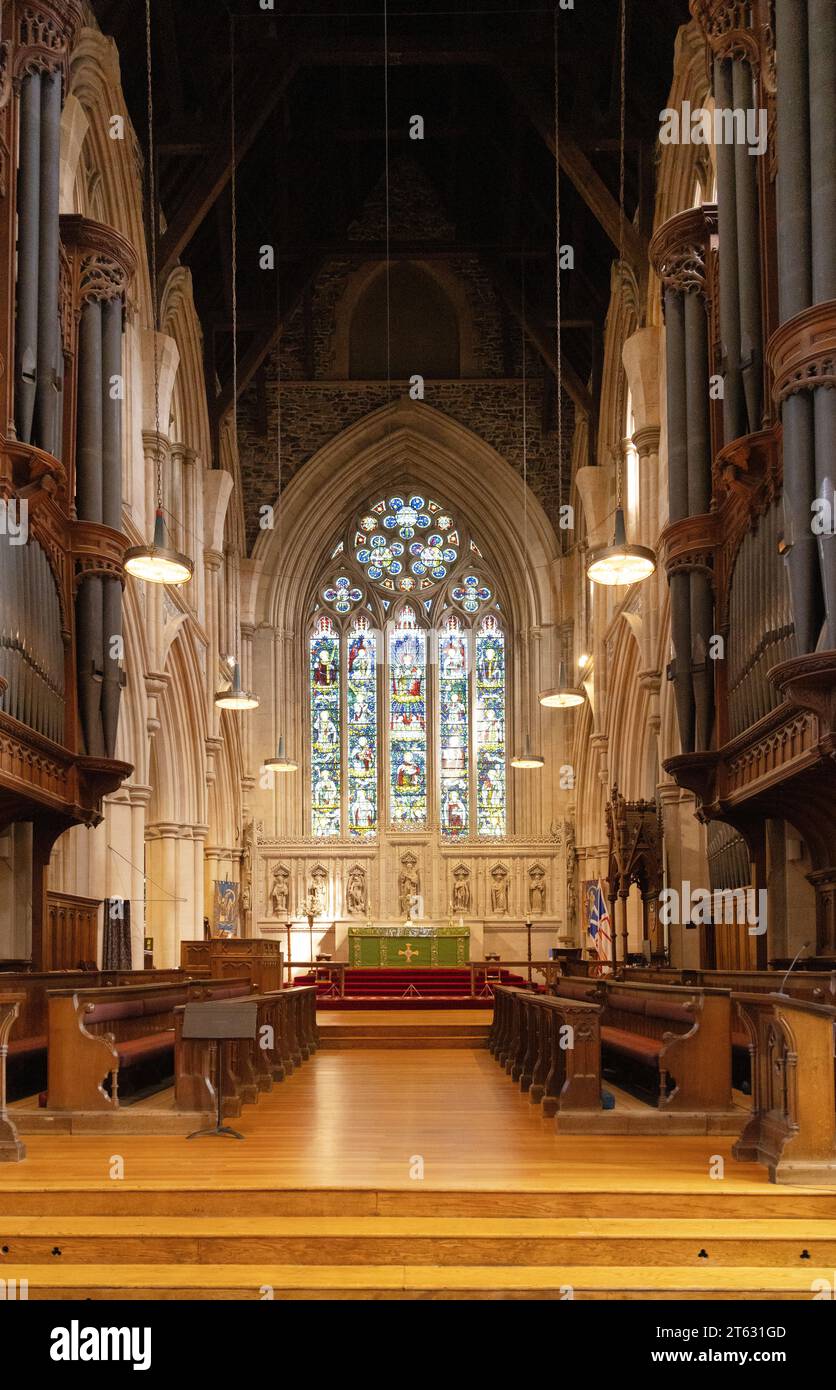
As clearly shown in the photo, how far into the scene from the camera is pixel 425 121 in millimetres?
25172

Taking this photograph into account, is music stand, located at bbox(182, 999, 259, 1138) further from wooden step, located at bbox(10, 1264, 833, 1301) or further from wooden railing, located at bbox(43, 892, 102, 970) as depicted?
wooden railing, located at bbox(43, 892, 102, 970)

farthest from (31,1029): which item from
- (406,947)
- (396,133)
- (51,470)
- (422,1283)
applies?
(396,133)

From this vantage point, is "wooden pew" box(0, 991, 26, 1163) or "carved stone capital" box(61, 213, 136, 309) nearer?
"wooden pew" box(0, 991, 26, 1163)

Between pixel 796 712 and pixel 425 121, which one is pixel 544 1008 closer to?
pixel 796 712

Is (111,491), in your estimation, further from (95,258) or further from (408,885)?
(408,885)

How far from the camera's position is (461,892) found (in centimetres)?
2520

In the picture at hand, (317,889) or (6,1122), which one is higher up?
(317,889)

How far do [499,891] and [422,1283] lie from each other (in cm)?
1977

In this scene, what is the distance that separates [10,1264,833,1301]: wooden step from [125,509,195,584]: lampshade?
7805 mm

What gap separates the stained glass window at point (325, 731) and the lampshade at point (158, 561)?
13.8 m

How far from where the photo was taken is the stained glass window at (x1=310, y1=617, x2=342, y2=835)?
88.5ft

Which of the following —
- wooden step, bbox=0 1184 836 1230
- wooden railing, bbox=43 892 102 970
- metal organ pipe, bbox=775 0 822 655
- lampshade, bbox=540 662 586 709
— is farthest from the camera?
lampshade, bbox=540 662 586 709

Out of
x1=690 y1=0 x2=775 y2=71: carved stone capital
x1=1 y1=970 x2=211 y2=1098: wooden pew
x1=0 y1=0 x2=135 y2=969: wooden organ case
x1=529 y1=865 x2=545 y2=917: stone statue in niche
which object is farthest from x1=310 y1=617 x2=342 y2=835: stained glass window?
x1=690 y1=0 x2=775 y2=71: carved stone capital
